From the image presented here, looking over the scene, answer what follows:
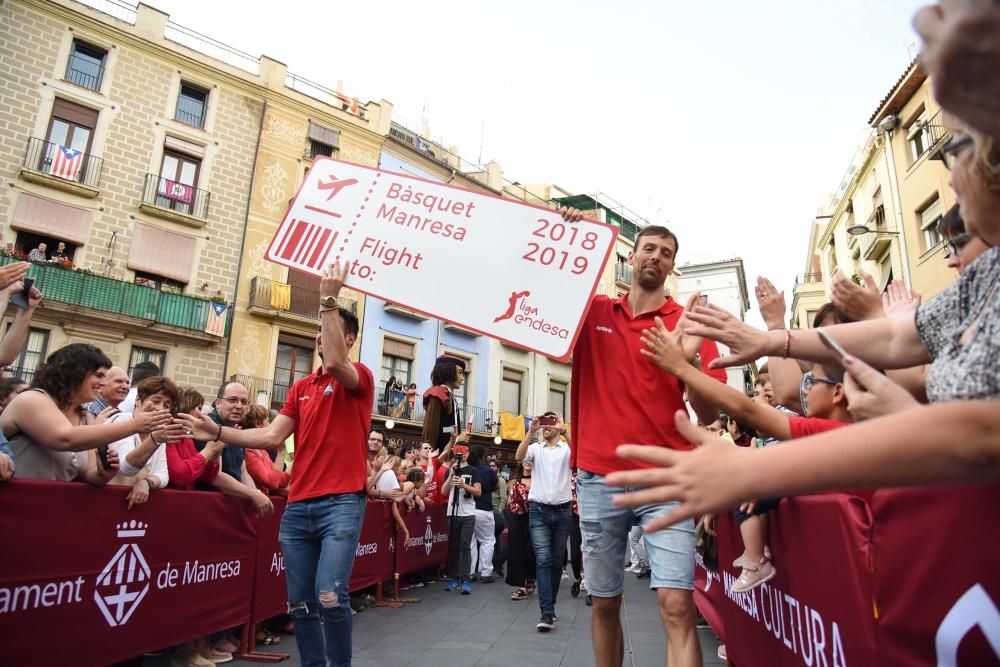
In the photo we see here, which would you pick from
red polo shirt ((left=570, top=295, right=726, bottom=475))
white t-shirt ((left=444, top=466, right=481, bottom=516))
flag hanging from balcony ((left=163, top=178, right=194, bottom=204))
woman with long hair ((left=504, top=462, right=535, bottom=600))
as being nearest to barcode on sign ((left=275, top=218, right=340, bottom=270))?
red polo shirt ((left=570, top=295, right=726, bottom=475))

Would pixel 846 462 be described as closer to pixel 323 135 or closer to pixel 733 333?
pixel 733 333

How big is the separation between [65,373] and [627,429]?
3.15 metres

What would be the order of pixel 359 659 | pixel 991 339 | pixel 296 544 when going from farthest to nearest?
pixel 359 659
pixel 296 544
pixel 991 339

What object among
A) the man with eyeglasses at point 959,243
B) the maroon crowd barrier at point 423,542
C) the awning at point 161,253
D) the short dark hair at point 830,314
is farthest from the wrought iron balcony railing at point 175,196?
the man with eyeglasses at point 959,243

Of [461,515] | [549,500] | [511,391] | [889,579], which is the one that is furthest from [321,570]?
[511,391]

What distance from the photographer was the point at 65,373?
11.7 feet

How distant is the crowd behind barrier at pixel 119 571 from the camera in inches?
125

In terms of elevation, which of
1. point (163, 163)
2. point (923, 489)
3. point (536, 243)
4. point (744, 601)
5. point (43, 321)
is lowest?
point (744, 601)

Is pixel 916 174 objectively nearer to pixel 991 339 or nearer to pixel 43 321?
pixel 991 339

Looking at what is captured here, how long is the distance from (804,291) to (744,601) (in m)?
32.2

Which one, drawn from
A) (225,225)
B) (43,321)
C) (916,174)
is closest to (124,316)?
(43,321)

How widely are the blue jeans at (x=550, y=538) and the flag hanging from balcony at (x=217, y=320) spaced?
14371 mm

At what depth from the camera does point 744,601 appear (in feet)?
11.1

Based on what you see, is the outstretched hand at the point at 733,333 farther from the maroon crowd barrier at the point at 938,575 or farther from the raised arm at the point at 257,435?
the raised arm at the point at 257,435
